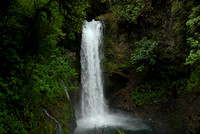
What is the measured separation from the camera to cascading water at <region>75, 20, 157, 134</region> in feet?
33.4

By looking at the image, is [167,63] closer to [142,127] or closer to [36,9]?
[142,127]

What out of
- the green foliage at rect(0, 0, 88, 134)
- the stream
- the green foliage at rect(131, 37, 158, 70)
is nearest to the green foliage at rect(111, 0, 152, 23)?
the stream

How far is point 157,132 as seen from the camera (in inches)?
320

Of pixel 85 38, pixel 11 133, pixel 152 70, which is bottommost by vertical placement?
pixel 11 133

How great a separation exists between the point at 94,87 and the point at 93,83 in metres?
0.35

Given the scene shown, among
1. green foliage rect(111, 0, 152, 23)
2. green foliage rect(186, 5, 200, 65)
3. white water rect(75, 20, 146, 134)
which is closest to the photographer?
green foliage rect(186, 5, 200, 65)

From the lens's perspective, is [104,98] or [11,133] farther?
[104,98]

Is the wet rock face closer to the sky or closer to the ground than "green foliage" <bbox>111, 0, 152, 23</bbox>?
closer to the ground

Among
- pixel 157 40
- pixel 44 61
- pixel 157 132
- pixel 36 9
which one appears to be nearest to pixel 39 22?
pixel 36 9

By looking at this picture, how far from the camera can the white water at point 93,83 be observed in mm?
10641

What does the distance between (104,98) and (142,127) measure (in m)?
4.09

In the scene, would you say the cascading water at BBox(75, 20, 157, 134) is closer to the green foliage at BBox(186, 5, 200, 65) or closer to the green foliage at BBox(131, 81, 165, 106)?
the green foliage at BBox(131, 81, 165, 106)

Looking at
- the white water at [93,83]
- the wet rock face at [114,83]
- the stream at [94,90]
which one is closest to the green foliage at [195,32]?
the stream at [94,90]

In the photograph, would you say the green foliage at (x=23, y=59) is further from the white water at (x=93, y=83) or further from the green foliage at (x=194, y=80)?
the green foliage at (x=194, y=80)
